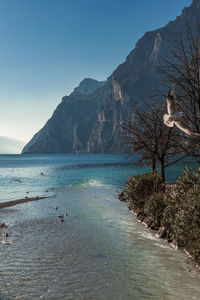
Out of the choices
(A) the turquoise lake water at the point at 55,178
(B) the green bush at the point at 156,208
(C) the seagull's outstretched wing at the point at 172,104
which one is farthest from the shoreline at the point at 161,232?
(C) the seagull's outstretched wing at the point at 172,104

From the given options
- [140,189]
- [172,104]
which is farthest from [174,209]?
[172,104]

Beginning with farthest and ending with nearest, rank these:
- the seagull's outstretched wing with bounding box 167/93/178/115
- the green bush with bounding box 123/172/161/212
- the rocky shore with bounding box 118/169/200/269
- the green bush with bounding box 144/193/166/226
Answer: the green bush with bounding box 123/172/161/212, the green bush with bounding box 144/193/166/226, the rocky shore with bounding box 118/169/200/269, the seagull's outstretched wing with bounding box 167/93/178/115

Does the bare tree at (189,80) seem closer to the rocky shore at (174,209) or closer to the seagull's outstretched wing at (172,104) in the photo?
the rocky shore at (174,209)

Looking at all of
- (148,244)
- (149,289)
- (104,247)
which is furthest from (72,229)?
(149,289)

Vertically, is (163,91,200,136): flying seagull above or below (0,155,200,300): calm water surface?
above

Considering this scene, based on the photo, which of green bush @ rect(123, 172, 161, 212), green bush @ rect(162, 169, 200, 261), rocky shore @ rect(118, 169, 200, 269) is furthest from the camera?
green bush @ rect(123, 172, 161, 212)

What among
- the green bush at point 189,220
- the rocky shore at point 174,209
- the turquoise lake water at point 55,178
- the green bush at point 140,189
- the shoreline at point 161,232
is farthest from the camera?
the turquoise lake water at point 55,178

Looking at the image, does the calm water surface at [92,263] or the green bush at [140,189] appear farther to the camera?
the green bush at [140,189]

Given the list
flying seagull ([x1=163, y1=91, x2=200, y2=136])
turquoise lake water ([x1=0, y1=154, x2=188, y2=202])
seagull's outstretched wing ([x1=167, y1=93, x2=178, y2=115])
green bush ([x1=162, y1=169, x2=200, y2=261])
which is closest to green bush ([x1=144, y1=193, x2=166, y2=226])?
green bush ([x1=162, y1=169, x2=200, y2=261])

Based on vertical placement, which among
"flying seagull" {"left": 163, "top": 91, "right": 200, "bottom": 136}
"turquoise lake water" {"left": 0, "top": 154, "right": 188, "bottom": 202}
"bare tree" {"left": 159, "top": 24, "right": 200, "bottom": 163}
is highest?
"bare tree" {"left": 159, "top": 24, "right": 200, "bottom": 163}

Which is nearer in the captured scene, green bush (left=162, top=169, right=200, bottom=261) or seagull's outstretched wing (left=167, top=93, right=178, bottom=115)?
seagull's outstretched wing (left=167, top=93, right=178, bottom=115)

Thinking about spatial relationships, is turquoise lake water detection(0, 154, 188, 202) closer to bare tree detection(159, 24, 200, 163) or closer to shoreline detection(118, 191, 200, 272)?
shoreline detection(118, 191, 200, 272)

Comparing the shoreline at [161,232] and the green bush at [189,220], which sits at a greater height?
the green bush at [189,220]

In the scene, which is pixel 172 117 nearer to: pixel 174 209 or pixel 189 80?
pixel 189 80
